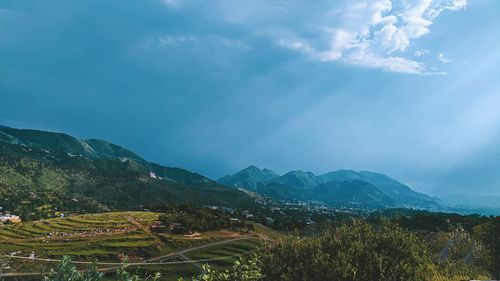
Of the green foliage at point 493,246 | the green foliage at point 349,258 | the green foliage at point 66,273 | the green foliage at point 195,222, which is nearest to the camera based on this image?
the green foliage at point 66,273

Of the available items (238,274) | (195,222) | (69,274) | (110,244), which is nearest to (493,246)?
(238,274)

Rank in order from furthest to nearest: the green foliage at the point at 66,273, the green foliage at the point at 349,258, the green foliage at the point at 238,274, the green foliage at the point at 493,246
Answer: the green foliage at the point at 493,246, the green foliage at the point at 349,258, the green foliage at the point at 238,274, the green foliage at the point at 66,273

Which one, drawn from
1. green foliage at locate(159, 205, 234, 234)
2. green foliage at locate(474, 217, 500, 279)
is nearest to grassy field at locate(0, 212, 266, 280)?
green foliage at locate(159, 205, 234, 234)

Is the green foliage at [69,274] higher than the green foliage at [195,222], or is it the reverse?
the green foliage at [69,274]

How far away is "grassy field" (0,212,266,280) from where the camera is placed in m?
121

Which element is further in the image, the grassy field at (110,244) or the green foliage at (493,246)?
the grassy field at (110,244)

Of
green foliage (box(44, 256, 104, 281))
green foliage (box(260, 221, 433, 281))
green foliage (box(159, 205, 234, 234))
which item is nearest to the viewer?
green foliage (box(44, 256, 104, 281))

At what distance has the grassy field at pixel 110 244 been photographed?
120938mm

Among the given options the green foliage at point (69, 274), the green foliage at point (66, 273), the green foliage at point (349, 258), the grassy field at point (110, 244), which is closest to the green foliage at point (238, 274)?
the green foliage at point (349, 258)

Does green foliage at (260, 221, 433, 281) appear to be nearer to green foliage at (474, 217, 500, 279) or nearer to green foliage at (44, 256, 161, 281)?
green foliage at (44, 256, 161, 281)

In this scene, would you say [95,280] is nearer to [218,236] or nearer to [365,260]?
[365,260]

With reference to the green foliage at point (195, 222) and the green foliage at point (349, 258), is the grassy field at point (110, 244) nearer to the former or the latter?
the green foliage at point (195, 222)

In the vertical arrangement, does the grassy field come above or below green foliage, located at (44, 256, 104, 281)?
below

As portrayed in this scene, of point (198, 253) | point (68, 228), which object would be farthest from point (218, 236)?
point (68, 228)
